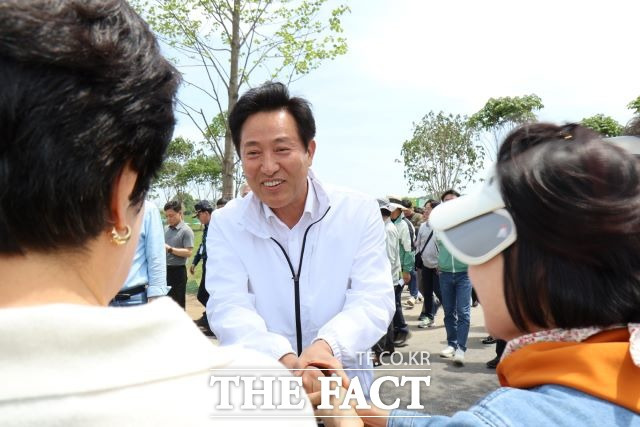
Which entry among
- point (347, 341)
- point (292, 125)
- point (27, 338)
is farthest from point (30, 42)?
point (292, 125)

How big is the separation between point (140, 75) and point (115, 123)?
102mm

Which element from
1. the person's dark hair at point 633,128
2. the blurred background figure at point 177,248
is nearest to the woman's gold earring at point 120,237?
the person's dark hair at point 633,128

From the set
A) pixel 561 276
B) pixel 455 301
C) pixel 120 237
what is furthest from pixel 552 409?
pixel 455 301

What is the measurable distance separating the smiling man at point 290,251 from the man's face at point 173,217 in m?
5.65

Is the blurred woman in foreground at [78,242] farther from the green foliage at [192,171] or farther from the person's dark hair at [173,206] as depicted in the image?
the green foliage at [192,171]

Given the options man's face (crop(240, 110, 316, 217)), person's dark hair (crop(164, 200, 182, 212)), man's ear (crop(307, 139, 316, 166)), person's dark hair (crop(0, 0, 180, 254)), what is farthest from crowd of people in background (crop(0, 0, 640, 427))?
person's dark hair (crop(164, 200, 182, 212))

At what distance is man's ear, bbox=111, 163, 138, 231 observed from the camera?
2.82ft

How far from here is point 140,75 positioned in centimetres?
87

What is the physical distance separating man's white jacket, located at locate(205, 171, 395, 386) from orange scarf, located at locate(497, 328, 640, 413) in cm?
91

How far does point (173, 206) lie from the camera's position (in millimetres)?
7727

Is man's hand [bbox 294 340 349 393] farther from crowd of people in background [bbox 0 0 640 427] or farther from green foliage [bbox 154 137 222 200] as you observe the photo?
green foliage [bbox 154 137 222 200]

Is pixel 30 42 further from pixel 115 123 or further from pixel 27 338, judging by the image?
pixel 27 338

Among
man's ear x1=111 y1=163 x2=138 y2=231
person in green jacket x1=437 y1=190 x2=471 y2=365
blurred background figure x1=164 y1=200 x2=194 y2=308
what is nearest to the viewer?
man's ear x1=111 y1=163 x2=138 y2=231

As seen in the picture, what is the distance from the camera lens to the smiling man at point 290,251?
82.3 inches
